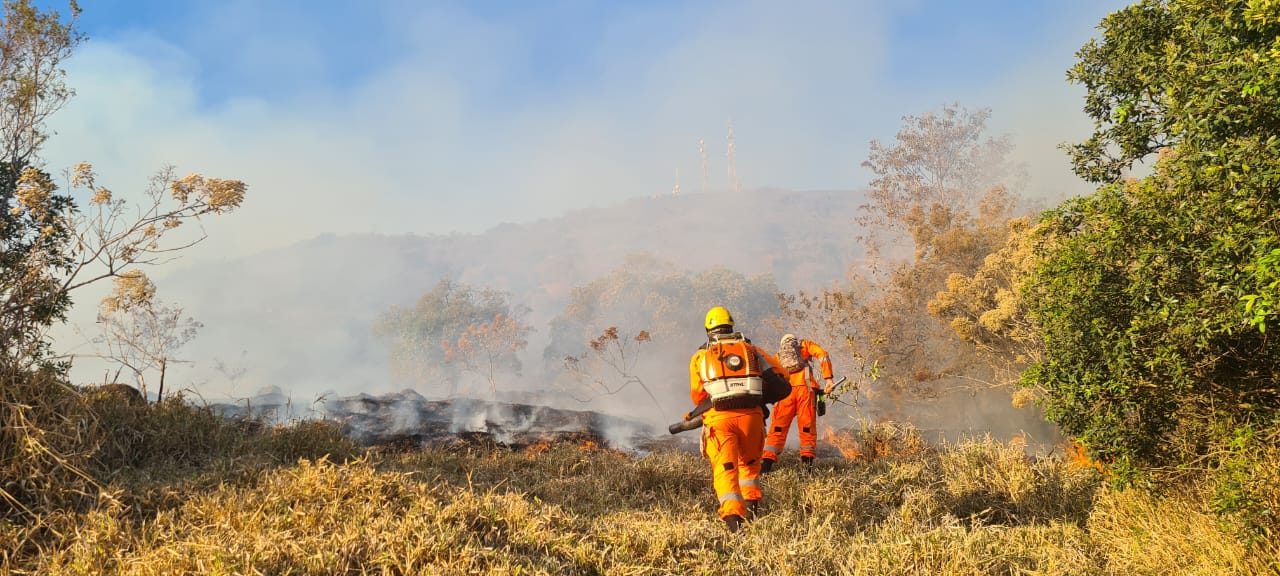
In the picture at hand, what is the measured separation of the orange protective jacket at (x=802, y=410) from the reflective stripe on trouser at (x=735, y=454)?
240 cm

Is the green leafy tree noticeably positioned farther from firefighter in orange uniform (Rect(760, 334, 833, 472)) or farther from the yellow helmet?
firefighter in orange uniform (Rect(760, 334, 833, 472))

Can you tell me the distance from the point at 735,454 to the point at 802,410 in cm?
350

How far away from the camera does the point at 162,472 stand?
6215 mm

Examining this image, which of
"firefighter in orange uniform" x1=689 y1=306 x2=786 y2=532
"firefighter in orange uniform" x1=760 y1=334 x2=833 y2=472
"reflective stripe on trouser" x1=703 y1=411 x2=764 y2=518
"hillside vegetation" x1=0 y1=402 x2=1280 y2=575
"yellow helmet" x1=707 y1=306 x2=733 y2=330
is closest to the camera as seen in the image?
"hillside vegetation" x1=0 y1=402 x2=1280 y2=575

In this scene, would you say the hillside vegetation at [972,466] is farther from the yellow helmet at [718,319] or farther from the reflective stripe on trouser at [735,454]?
the yellow helmet at [718,319]

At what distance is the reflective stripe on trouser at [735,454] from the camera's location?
6.67 meters

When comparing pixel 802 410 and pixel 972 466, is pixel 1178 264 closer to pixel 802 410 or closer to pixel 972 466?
pixel 972 466

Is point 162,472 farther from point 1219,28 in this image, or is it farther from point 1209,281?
point 1219,28

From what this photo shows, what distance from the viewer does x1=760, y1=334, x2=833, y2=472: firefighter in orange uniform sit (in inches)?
378

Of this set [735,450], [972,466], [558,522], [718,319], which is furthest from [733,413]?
[972,466]

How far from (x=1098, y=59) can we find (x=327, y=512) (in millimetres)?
8529

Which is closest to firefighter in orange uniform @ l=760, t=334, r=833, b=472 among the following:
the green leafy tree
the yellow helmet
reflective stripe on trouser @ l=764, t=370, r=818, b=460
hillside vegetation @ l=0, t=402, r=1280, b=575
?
reflective stripe on trouser @ l=764, t=370, r=818, b=460

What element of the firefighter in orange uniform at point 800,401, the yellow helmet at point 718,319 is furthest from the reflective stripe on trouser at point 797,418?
the yellow helmet at point 718,319

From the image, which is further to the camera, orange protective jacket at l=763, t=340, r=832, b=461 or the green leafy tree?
orange protective jacket at l=763, t=340, r=832, b=461
